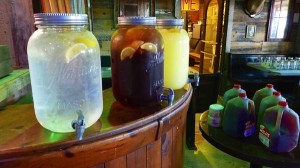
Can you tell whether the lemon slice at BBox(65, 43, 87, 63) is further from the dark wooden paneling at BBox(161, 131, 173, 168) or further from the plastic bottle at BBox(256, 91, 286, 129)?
the plastic bottle at BBox(256, 91, 286, 129)

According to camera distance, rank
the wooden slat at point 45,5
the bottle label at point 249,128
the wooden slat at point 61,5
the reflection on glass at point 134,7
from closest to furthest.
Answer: the bottle label at point 249,128 < the wooden slat at point 45,5 < the wooden slat at point 61,5 < the reflection on glass at point 134,7

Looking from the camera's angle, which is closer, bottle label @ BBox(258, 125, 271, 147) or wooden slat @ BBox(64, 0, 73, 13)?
bottle label @ BBox(258, 125, 271, 147)

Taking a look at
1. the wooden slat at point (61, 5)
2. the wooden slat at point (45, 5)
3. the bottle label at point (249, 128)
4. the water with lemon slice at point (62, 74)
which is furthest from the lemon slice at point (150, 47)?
the wooden slat at point (61, 5)

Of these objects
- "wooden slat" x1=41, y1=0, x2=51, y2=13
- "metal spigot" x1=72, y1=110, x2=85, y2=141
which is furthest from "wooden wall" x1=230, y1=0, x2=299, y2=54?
"metal spigot" x1=72, y1=110, x2=85, y2=141

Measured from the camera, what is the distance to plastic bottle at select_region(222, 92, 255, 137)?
147 centimetres

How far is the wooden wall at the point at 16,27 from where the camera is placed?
1.29 meters

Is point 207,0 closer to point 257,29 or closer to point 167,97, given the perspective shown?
point 257,29

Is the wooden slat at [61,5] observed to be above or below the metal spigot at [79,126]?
above

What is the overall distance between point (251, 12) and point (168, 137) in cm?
467

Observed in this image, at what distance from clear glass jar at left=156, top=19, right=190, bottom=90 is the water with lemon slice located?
0.38m

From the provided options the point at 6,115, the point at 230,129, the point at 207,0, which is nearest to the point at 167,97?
the point at 6,115

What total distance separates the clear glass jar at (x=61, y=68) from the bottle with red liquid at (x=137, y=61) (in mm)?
136

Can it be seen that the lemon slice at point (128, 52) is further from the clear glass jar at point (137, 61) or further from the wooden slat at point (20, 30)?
the wooden slat at point (20, 30)

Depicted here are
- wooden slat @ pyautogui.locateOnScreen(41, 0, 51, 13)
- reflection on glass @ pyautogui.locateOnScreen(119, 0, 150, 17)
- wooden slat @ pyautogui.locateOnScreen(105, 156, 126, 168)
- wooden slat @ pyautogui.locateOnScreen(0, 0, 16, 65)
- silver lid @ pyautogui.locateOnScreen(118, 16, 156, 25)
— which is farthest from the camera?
reflection on glass @ pyautogui.locateOnScreen(119, 0, 150, 17)
